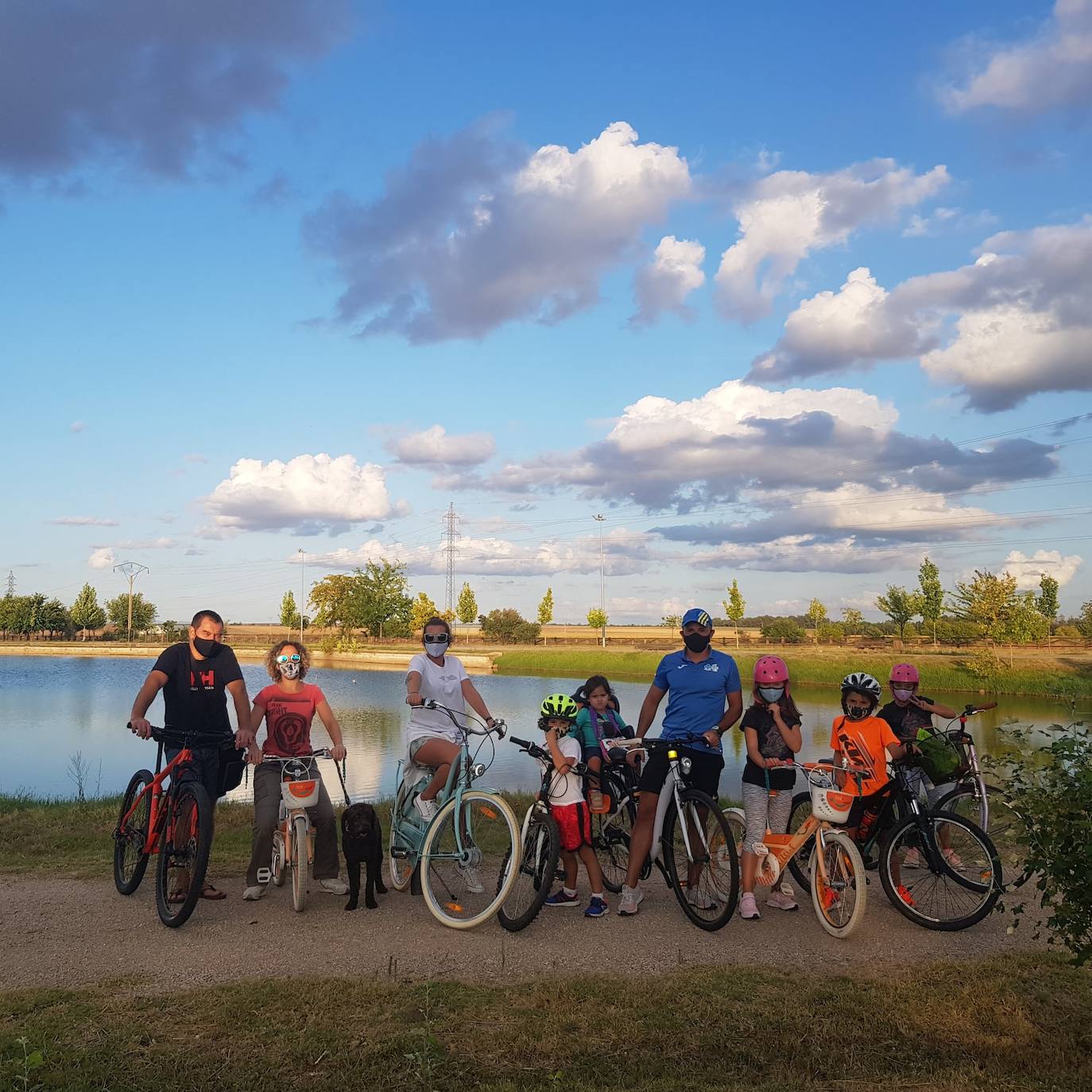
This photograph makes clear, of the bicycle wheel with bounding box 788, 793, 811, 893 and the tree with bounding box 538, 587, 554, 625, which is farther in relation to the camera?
the tree with bounding box 538, 587, 554, 625

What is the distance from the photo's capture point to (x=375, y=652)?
7038 cm

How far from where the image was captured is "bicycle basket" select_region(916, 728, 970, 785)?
288 inches

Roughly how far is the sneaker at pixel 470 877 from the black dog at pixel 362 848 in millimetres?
570

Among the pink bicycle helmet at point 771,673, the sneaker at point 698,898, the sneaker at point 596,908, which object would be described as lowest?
the sneaker at point 596,908

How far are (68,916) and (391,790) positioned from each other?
422 inches

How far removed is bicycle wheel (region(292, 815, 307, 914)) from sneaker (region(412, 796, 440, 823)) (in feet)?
2.58

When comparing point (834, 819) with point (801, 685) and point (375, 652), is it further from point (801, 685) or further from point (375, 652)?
point (375, 652)

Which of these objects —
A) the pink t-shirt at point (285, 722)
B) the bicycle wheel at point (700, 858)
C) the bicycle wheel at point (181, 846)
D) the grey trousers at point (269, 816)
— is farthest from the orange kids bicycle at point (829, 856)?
the bicycle wheel at point (181, 846)

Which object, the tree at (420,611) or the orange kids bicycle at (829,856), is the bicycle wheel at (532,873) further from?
the tree at (420,611)

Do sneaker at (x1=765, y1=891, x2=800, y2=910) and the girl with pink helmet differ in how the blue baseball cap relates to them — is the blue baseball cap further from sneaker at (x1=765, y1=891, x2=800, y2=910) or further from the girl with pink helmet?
sneaker at (x1=765, y1=891, x2=800, y2=910)

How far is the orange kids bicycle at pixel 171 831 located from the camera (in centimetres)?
606

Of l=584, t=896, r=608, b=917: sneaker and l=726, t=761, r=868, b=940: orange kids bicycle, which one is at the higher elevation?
l=726, t=761, r=868, b=940: orange kids bicycle

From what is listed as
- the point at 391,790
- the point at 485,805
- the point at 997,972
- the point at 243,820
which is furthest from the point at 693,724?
the point at 391,790

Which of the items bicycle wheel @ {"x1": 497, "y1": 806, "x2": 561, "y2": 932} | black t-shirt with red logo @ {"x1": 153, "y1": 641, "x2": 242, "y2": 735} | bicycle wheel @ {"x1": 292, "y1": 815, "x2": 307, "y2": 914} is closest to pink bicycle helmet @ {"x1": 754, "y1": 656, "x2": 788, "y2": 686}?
bicycle wheel @ {"x1": 497, "y1": 806, "x2": 561, "y2": 932}
